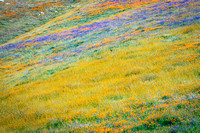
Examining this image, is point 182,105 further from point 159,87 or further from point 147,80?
point 147,80

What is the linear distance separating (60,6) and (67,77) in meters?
67.9

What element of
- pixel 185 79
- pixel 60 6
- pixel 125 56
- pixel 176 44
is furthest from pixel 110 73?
pixel 60 6

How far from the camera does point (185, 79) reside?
647 centimetres

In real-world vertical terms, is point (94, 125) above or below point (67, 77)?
above

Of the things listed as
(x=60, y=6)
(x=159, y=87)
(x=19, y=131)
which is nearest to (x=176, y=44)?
(x=159, y=87)

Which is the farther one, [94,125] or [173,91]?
[173,91]

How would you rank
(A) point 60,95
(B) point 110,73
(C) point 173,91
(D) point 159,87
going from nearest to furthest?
(C) point 173,91 → (D) point 159,87 → (A) point 60,95 → (B) point 110,73

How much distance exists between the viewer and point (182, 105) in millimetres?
4641

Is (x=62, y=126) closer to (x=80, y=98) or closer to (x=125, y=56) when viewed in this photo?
(x=80, y=98)

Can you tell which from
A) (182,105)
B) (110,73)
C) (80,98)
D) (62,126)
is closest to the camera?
(182,105)

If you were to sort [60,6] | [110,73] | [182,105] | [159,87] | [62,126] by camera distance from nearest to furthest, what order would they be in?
[182,105]
[62,126]
[159,87]
[110,73]
[60,6]

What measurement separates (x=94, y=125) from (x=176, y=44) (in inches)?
392

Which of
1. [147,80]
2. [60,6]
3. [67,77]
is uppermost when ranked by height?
[60,6]

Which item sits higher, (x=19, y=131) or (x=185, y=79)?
(x=185, y=79)
